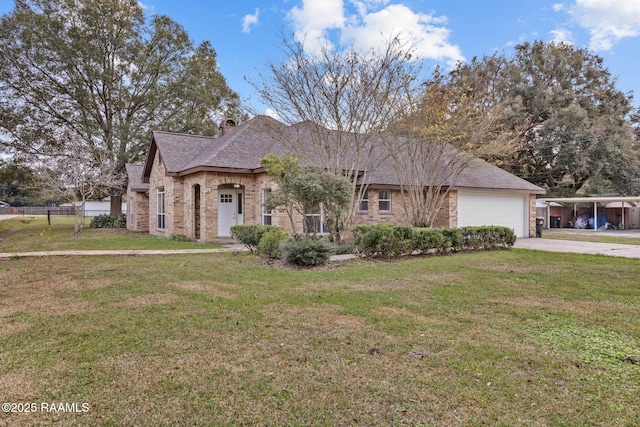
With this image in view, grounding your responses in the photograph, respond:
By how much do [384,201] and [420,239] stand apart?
594cm

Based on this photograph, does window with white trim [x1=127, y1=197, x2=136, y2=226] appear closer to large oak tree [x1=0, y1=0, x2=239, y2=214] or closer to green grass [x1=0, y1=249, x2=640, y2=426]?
large oak tree [x1=0, y1=0, x2=239, y2=214]

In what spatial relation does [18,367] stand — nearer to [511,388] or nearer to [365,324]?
[365,324]

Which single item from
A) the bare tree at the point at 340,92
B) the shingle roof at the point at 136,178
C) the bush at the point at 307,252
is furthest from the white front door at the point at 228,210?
the bush at the point at 307,252

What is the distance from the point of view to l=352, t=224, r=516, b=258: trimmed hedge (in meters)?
10.4

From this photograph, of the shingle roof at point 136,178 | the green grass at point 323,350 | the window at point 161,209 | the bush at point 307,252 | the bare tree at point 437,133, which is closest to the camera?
the green grass at point 323,350

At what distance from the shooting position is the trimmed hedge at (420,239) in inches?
411

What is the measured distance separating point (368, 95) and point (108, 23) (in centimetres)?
2012

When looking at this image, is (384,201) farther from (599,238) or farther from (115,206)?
(115,206)

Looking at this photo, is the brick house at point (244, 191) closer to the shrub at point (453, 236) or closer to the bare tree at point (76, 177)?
the bare tree at point (76, 177)

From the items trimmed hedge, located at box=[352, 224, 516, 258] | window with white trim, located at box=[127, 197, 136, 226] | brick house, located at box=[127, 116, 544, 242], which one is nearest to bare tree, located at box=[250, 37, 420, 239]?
trimmed hedge, located at box=[352, 224, 516, 258]

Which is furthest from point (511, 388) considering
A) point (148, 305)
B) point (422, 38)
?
point (422, 38)

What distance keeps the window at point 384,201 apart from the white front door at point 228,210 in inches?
237

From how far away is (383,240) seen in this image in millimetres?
10461

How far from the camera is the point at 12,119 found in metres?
23.1
